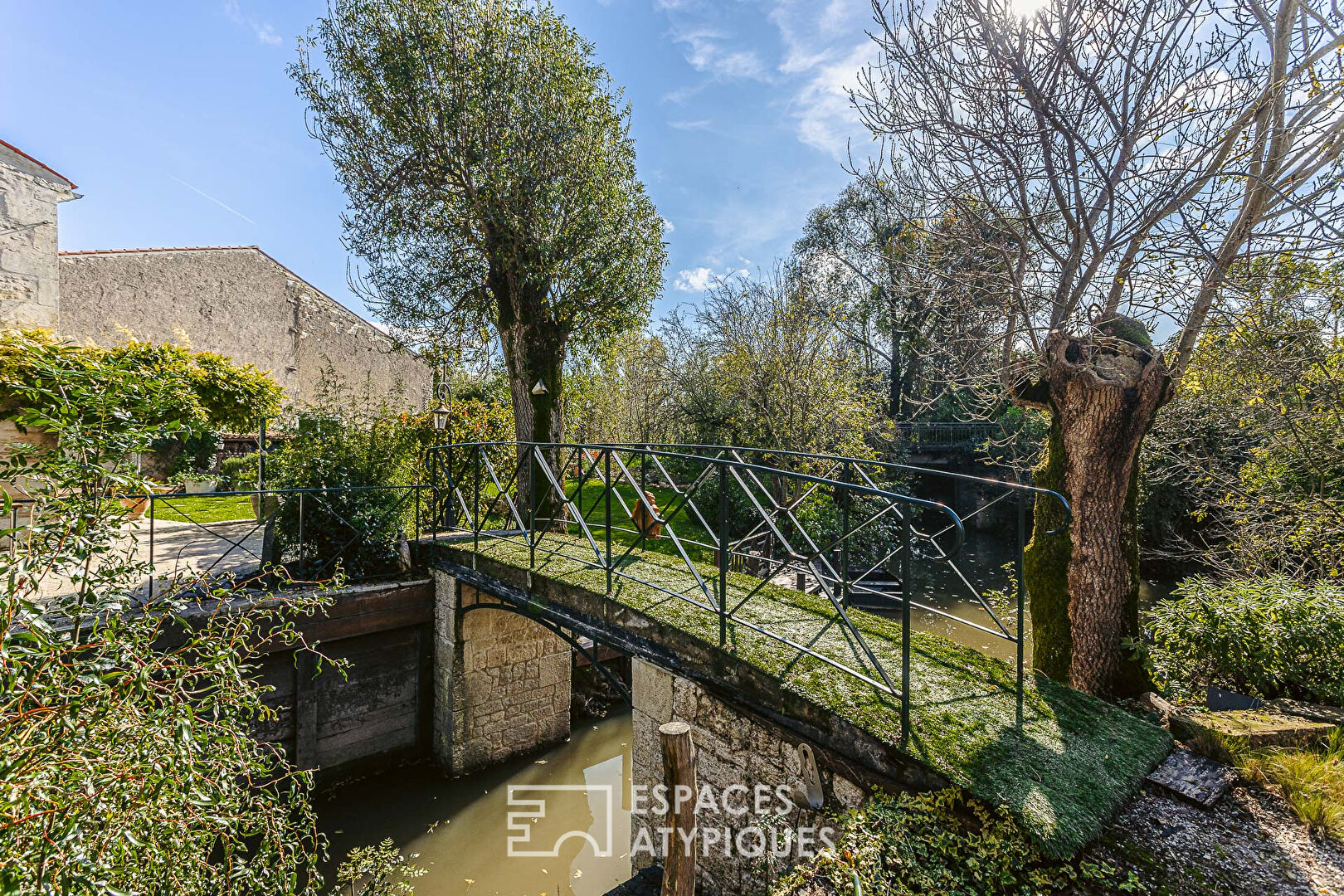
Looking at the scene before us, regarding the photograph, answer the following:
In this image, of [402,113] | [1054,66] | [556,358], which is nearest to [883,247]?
[1054,66]

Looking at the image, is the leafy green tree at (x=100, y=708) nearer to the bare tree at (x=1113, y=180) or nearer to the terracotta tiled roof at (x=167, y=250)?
the bare tree at (x=1113, y=180)

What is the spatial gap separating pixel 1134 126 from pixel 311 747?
8386 mm

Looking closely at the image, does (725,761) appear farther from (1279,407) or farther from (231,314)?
(231,314)

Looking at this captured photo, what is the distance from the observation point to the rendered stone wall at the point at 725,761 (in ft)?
9.41

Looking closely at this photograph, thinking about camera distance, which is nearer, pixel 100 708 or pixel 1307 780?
pixel 100 708

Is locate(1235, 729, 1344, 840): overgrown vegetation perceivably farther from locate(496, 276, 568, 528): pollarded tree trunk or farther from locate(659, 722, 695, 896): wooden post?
locate(496, 276, 568, 528): pollarded tree trunk

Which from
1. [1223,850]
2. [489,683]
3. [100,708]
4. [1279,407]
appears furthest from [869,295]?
[100,708]

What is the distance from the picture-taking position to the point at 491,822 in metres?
5.43

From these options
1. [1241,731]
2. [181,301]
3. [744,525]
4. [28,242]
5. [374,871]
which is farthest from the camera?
[744,525]

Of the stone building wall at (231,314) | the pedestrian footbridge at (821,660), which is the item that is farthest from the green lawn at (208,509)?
the pedestrian footbridge at (821,660)

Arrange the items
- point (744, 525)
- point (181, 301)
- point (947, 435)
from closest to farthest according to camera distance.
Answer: point (181, 301) < point (744, 525) < point (947, 435)

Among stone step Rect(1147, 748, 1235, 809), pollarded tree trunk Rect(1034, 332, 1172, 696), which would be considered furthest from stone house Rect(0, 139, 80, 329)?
stone step Rect(1147, 748, 1235, 809)

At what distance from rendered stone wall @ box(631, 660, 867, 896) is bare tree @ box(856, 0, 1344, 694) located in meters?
2.24

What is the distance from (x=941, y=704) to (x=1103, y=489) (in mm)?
2162
